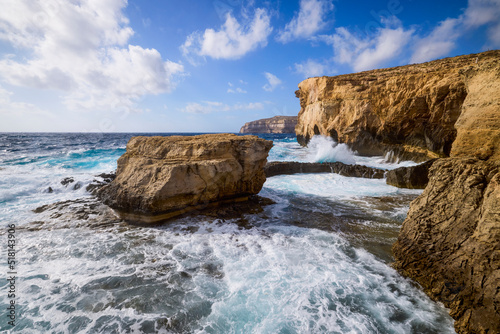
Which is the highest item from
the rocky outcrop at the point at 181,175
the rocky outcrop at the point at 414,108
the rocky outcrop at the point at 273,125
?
the rocky outcrop at the point at 273,125

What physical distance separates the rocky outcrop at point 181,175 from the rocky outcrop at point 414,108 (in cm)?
524

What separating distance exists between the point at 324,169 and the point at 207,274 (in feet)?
→ 38.1

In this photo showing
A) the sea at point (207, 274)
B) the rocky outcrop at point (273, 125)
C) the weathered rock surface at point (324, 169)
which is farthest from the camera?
the rocky outcrop at point (273, 125)

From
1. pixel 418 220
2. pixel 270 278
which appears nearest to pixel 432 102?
pixel 418 220

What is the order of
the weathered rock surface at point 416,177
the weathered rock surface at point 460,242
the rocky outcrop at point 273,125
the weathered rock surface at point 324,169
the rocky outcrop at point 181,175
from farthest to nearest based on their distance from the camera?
the rocky outcrop at point 273,125 → the weathered rock surface at point 324,169 → the weathered rock surface at point 416,177 → the rocky outcrop at point 181,175 → the weathered rock surface at point 460,242

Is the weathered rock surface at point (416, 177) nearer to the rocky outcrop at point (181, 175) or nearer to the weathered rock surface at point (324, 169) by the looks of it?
the weathered rock surface at point (324, 169)

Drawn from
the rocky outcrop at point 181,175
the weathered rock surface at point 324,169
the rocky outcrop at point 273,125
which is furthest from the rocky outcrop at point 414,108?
the rocky outcrop at point 273,125

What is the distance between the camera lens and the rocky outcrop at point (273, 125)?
3807 inches

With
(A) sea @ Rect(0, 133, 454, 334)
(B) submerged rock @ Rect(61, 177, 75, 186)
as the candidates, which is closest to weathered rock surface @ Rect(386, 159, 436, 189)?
(A) sea @ Rect(0, 133, 454, 334)

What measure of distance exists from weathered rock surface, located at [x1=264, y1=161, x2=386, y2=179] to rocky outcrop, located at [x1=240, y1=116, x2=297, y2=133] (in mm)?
83956

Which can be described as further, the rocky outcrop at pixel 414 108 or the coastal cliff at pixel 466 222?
the rocky outcrop at pixel 414 108

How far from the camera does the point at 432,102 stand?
44.1 ft

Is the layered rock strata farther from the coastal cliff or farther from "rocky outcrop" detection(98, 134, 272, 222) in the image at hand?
"rocky outcrop" detection(98, 134, 272, 222)

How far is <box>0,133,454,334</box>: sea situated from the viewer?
2.92m
